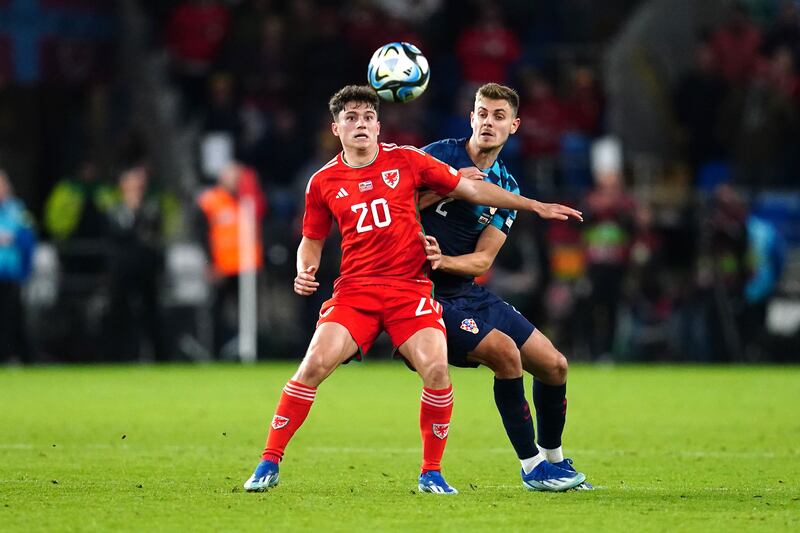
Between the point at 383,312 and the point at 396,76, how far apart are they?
1366 millimetres

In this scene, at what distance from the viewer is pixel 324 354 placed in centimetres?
805

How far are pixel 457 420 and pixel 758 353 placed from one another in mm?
8310

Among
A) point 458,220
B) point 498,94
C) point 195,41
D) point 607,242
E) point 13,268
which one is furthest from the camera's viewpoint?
point 195,41

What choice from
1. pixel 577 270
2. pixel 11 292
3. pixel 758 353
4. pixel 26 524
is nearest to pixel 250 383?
pixel 11 292

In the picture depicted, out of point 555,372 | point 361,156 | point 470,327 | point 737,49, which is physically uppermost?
point 737,49

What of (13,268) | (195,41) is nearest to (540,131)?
(195,41)

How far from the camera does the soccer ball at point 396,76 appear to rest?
8688 millimetres

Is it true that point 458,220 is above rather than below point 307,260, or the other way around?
above

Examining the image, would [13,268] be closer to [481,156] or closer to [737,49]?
[737,49]

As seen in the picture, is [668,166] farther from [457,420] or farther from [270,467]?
[270,467]

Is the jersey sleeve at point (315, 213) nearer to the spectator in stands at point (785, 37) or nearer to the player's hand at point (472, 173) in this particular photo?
the player's hand at point (472, 173)

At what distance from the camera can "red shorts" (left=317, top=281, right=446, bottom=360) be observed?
8.20 m

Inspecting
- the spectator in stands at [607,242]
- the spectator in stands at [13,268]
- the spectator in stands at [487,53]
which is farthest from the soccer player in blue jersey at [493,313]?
the spectator in stands at [487,53]

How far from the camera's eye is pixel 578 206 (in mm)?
19219
